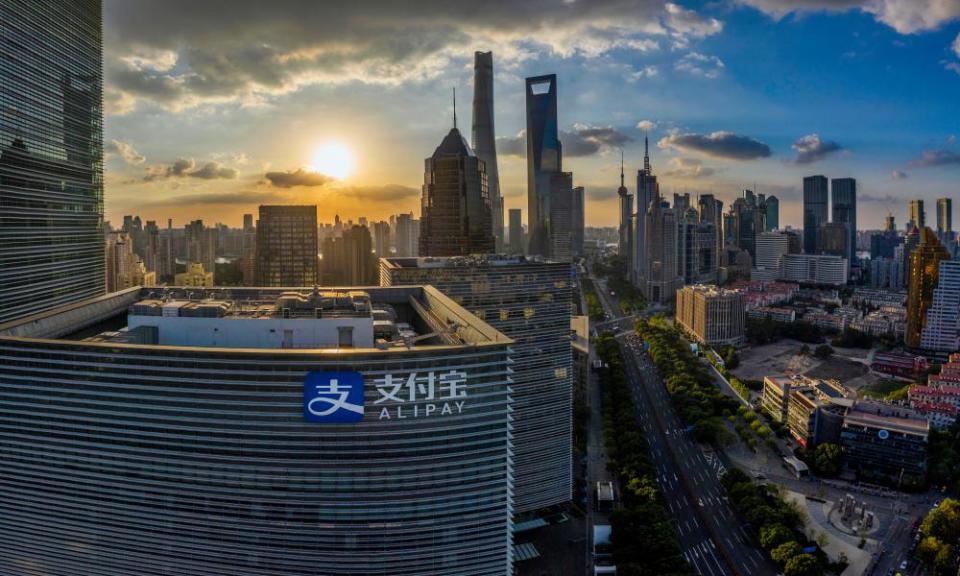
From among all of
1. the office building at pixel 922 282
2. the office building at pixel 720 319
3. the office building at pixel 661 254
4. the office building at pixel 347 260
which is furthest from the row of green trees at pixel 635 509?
the office building at pixel 661 254

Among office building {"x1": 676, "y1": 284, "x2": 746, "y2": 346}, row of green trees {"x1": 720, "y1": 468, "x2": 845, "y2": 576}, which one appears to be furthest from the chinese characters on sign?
office building {"x1": 676, "y1": 284, "x2": 746, "y2": 346}

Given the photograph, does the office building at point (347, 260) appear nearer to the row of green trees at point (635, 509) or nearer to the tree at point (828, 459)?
the row of green trees at point (635, 509)

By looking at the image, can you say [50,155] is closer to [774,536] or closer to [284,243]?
[284,243]

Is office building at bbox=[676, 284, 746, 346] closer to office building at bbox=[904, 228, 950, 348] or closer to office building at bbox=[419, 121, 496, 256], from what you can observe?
office building at bbox=[904, 228, 950, 348]

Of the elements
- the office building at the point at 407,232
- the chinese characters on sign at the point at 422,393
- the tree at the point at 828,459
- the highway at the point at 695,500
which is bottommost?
the highway at the point at 695,500

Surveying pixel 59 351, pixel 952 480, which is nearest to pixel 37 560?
pixel 59 351

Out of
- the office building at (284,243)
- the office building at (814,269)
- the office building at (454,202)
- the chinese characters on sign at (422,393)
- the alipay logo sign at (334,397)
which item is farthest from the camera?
the office building at (814,269)
